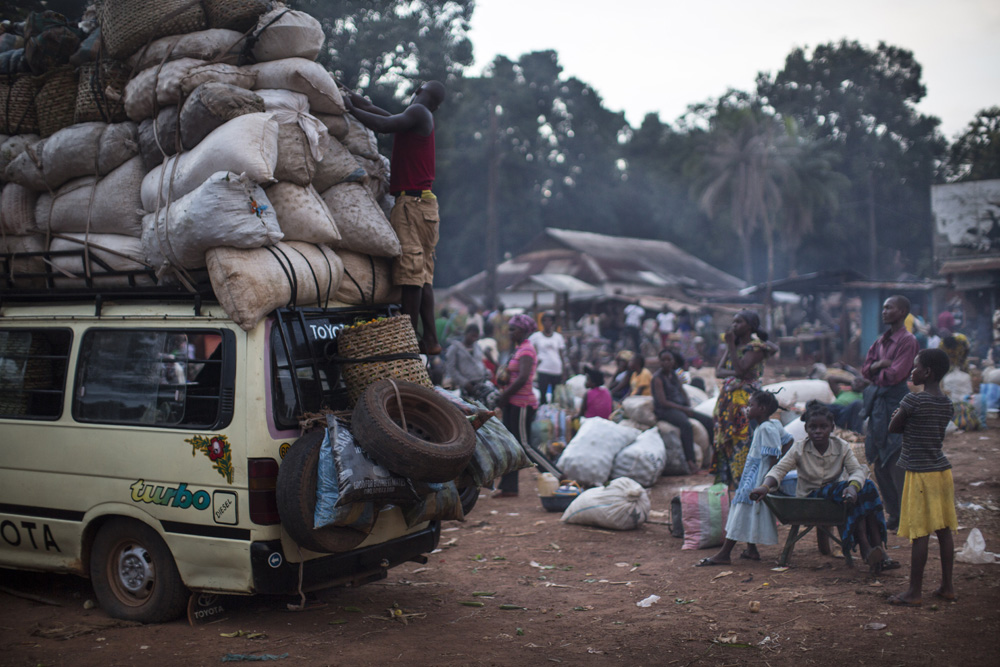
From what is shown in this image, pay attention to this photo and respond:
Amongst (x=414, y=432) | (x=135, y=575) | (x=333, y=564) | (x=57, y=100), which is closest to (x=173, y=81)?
(x=57, y=100)

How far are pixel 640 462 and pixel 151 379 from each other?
224 inches

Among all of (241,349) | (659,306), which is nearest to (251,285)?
(241,349)

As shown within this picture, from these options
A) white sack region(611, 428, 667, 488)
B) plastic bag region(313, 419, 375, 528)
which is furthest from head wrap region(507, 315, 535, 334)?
plastic bag region(313, 419, 375, 528)

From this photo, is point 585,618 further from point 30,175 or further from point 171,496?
point 30,175

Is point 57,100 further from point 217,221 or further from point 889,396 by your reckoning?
point 889,396

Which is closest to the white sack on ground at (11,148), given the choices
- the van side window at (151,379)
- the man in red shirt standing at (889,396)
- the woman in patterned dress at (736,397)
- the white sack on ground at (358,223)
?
the van side window at (151,379)

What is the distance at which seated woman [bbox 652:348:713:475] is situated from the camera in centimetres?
970

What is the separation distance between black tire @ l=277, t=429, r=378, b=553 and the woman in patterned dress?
3.70 metres

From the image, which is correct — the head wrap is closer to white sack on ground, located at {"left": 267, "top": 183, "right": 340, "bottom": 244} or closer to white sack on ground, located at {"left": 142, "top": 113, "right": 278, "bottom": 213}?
white sack on ground, located at {"left": 267, "top": 183, "right": 340, "bottom": 244}

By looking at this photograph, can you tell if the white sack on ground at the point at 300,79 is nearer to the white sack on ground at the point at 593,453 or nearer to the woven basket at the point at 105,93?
the woven basket at the point at 105,93

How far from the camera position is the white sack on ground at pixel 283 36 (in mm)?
5246

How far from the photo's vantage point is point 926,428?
16.4 ft

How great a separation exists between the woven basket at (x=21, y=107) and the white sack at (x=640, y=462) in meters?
6.26

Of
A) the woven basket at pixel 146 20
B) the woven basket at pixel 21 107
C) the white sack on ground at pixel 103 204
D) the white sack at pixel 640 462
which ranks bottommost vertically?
the white sack at pixel 640 462
